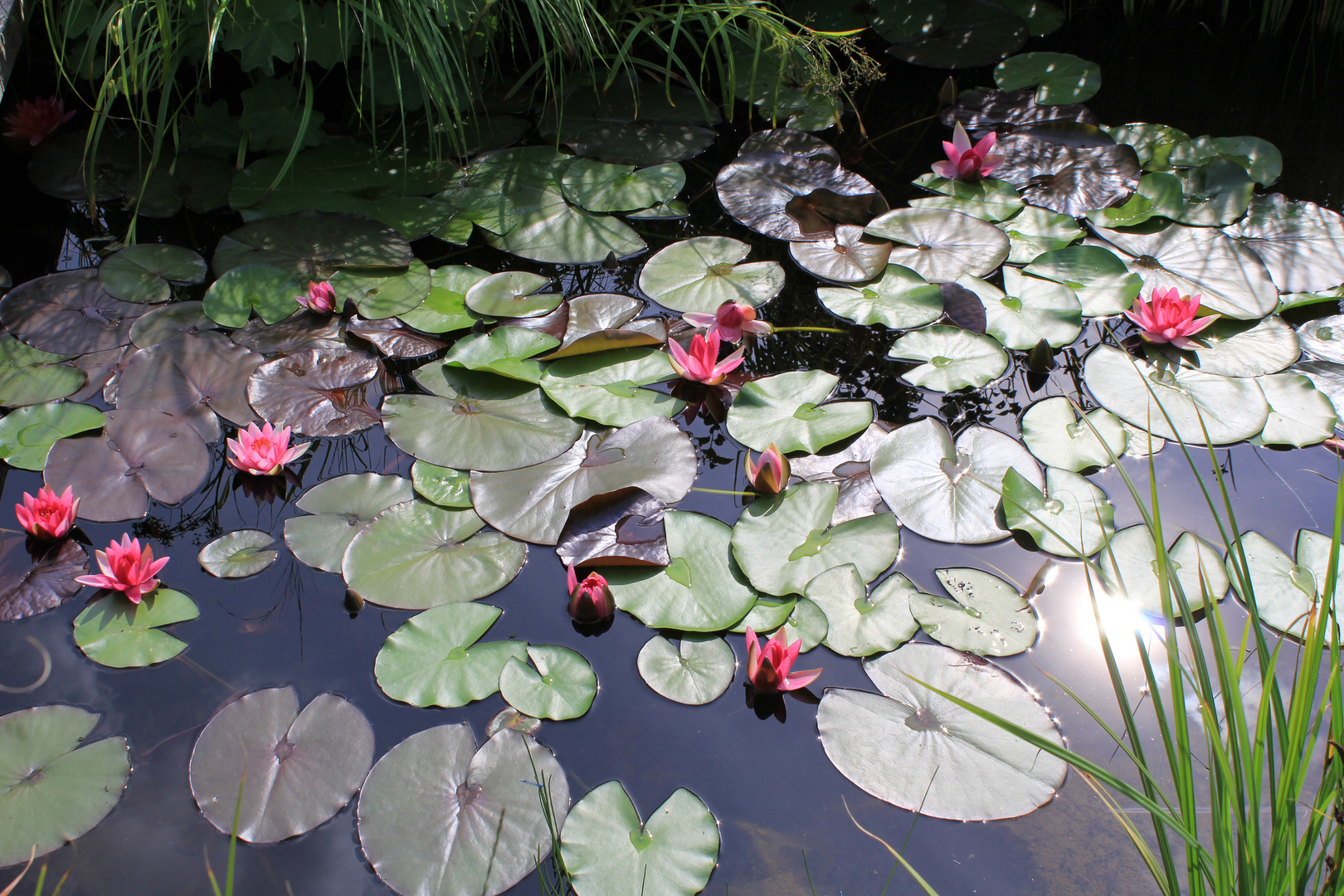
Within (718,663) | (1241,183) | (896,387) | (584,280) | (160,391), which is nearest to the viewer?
(718,663)

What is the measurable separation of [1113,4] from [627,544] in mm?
4290

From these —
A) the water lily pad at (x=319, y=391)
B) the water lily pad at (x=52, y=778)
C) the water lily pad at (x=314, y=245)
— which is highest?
the water lily pad at (x=314, y=245)

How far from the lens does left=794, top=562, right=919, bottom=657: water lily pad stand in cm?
160

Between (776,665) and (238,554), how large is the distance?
3.83 ft

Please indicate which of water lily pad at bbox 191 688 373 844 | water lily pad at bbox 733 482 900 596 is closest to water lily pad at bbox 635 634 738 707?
water lily pad at bbox 733 482 900 596

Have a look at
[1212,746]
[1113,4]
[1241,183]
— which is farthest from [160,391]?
[1113,4]

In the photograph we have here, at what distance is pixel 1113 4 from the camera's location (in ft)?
13.9

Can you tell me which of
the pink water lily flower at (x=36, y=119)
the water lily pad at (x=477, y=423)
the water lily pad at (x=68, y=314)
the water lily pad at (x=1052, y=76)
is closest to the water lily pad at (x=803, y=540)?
the water lily pad at (x=477, y=423)

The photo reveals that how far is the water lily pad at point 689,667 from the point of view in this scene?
1.53m

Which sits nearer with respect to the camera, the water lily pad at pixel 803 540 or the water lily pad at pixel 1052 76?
the water lily pad at pixel 803 540

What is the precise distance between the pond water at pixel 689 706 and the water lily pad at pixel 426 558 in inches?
1.7

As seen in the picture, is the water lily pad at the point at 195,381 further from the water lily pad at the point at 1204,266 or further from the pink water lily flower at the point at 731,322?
the water lily pad at the point at 1204,266

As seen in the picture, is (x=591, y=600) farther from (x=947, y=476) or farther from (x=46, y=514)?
(x=46, y=514)

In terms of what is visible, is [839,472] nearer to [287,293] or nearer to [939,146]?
[287,293]
